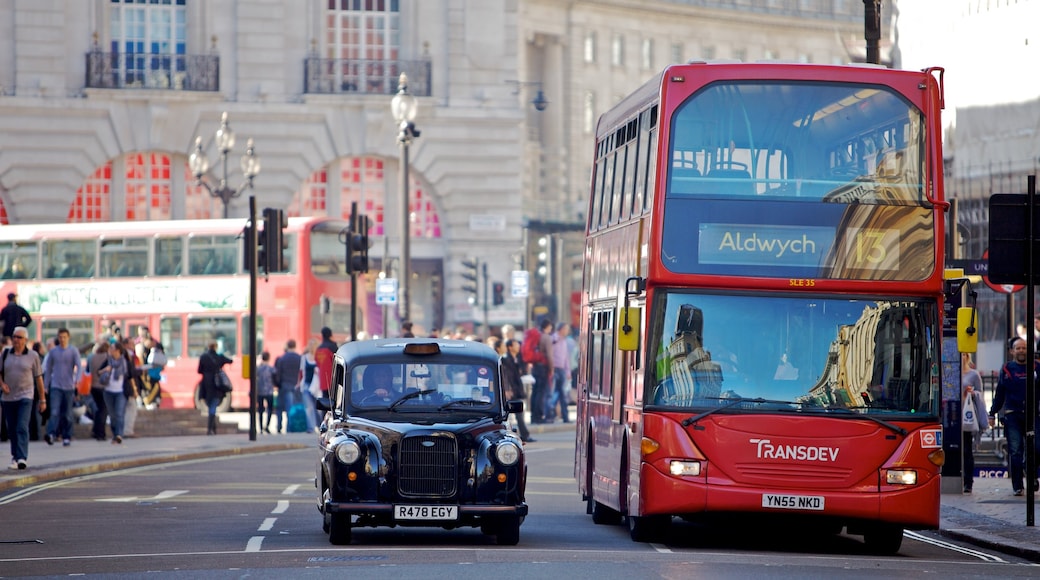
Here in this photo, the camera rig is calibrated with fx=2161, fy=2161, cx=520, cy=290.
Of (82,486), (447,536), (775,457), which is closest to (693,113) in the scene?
(775,457)

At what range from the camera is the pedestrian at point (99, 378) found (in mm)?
33219

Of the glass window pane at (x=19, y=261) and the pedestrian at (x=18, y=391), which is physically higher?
the glass window pane at (x=19, y=261)

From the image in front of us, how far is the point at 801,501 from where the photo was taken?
53.3ft

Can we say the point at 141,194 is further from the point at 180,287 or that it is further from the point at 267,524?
the point at 267,524

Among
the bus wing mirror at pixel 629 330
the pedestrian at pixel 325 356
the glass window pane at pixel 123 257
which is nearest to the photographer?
the bus wing mirror at pixel 629 330

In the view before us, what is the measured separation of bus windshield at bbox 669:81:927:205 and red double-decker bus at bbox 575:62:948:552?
11 millimetres

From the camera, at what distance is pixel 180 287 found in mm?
46531

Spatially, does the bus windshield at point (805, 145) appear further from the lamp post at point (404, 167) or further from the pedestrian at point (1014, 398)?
the lamp post at point (404, 167)

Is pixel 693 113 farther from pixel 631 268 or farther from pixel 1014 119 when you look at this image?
pixel 1014 119

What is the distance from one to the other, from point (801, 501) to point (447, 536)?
3.29 m

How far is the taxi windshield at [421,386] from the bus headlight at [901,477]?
10.5 feet

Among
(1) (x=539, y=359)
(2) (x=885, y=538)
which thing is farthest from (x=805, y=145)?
(1) (x=539, y=359)

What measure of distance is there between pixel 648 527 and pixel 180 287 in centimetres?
3042

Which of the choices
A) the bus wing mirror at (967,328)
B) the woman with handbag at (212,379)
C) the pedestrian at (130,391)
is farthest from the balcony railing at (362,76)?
the bus wing mirror at (967,328)
